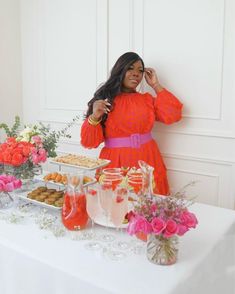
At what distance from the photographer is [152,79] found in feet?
7.74

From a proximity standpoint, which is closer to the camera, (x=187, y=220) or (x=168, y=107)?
(x=187, y=220)

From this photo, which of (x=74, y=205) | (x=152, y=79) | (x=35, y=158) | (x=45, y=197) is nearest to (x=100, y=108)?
(x=152, y=79)

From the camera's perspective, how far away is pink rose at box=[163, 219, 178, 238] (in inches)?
40.8

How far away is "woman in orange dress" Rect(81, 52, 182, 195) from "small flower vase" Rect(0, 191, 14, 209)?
0.79 meters

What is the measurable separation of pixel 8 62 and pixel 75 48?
2.36 feet

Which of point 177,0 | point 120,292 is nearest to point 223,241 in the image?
point 120,292

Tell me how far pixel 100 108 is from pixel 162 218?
1.22 metres

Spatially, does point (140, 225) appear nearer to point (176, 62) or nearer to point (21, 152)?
point (21, 152)

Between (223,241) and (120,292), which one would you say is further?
(223,241)

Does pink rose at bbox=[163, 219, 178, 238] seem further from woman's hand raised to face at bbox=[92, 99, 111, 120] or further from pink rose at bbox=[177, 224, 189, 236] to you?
woman's hand raised to face at bbox=[92, 99, 111, 120]

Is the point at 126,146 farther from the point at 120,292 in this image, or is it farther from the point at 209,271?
the point at 120,292

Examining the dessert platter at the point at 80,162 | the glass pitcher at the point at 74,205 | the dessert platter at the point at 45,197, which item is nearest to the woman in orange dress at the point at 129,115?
the dessert platter at the point at 80,162

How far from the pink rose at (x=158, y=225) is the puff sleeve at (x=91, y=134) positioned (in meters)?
1.29

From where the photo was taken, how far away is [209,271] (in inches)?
46.7
